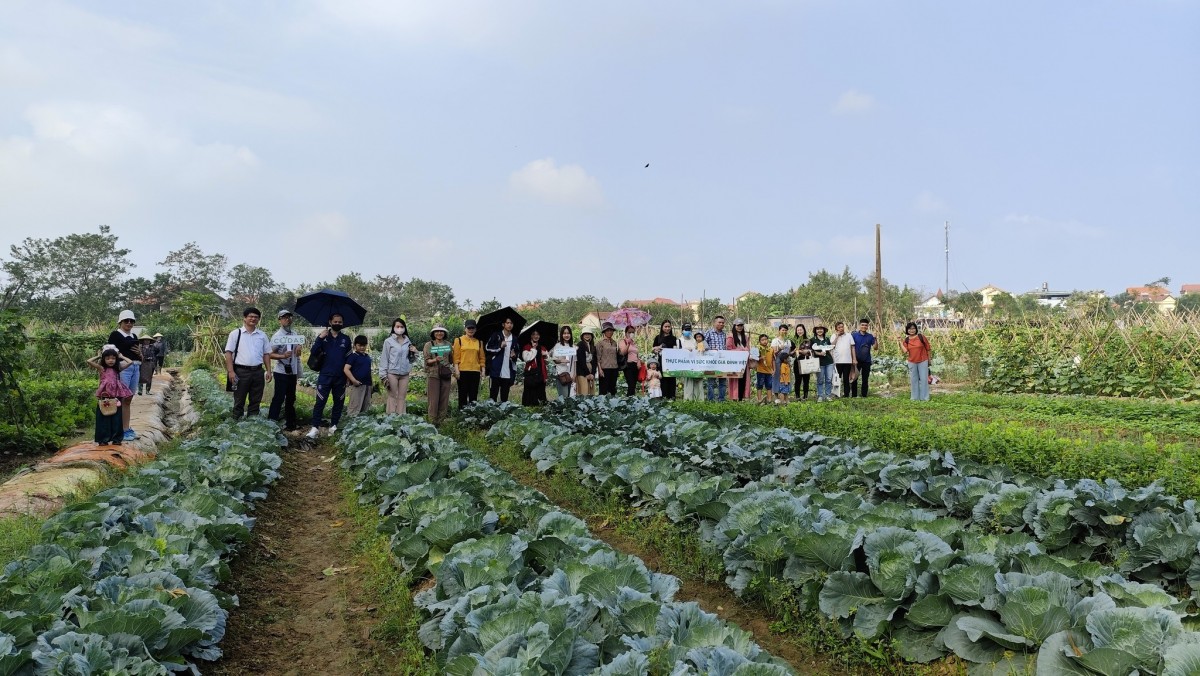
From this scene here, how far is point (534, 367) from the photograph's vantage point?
11.5m

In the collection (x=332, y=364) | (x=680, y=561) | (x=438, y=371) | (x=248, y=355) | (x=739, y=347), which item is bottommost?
(x=680, y=561)

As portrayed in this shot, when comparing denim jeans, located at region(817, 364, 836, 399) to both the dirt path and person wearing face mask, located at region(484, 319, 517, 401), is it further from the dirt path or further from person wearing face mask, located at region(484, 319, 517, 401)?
the dirt path

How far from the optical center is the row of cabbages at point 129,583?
9.09 ft

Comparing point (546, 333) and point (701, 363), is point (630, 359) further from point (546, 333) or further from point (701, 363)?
point (546, 333)

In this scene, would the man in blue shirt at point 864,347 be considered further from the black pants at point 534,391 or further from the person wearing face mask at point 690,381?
the black pants at point 534,391

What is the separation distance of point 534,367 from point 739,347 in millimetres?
3906

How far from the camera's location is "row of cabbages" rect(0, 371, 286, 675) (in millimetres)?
2770

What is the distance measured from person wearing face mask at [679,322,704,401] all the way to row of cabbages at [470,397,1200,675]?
6249mm

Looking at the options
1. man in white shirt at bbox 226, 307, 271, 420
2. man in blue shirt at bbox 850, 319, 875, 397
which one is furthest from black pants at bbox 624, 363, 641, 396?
man in white shirt at bbox 226, 307, 271, 420

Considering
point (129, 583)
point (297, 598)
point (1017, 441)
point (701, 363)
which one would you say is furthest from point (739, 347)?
point (129, 583)

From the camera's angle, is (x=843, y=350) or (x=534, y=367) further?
(x=843, y=350)

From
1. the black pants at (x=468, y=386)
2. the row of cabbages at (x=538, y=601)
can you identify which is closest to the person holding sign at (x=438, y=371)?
the black pants at (x=468, y=386)

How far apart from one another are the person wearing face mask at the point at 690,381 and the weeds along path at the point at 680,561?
218 inches

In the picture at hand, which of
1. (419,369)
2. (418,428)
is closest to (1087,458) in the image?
(418,428)
